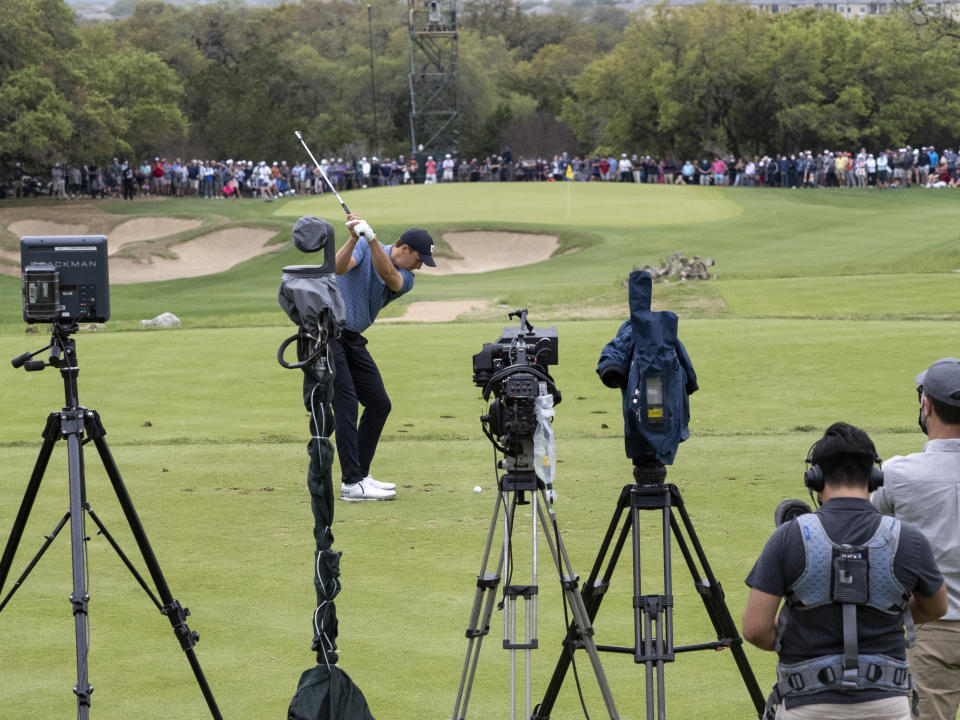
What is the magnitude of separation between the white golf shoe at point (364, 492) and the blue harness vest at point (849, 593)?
6314mm

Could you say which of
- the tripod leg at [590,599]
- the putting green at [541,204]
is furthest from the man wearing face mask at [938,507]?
the putting green at [541,204]

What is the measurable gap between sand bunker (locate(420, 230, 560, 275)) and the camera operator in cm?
3891

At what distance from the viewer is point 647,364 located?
220 inches

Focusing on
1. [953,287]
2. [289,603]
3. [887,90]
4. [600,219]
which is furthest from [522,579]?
[887,90]

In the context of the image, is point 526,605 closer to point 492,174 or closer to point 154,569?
point 154,569

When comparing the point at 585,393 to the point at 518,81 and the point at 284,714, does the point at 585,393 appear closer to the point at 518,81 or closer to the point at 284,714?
the point at 284,714

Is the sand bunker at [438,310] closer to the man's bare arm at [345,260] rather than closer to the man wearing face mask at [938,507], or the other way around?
the man's bare arm at [345,260]

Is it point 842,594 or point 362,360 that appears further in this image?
point 362,360

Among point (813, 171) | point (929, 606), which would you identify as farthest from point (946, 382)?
point (813, 171)

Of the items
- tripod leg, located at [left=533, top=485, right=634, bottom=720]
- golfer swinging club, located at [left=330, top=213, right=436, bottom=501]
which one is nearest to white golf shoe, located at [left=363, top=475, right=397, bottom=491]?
golfer swinging club, located at [left=330, top=213, right=436, bottom=501]

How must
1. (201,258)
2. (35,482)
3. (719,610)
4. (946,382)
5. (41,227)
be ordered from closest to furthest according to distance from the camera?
1. (946,382)
2. (719,610)
3. (35,482)
4. (201,258)
5. (41,227)

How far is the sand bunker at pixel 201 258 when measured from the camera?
4403 centimetres

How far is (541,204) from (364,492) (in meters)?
43.1

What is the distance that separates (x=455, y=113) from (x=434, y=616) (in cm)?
8031
